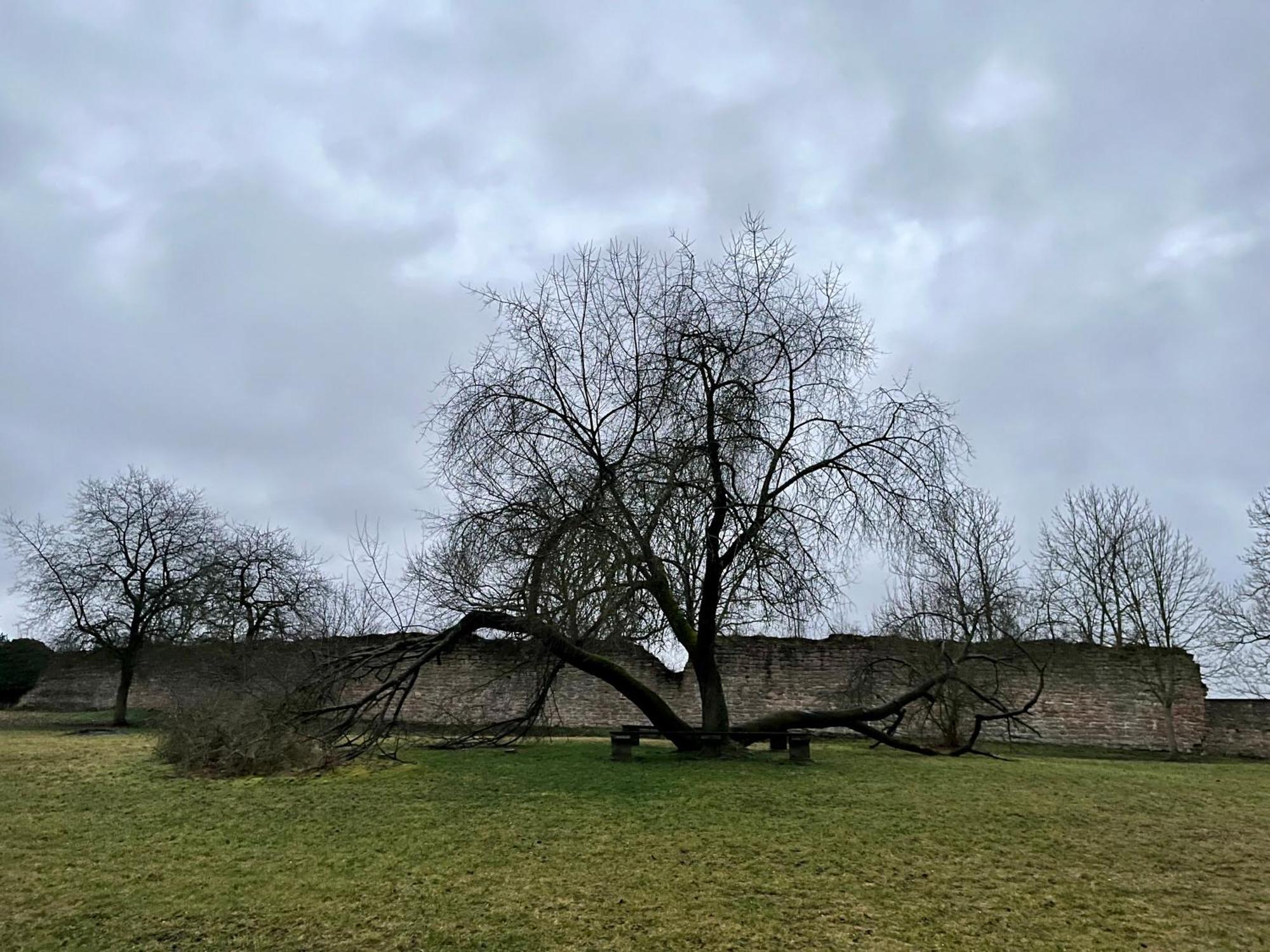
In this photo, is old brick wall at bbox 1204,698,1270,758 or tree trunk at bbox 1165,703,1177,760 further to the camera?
old brick wall at bbox 1204,698,1270,758

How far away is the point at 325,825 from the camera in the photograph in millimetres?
6422

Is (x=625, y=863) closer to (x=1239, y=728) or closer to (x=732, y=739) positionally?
(x=732, y=739)

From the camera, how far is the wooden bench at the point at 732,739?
34.7 ft

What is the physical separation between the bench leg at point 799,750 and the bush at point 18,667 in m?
24.0

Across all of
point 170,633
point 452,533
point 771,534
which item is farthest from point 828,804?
point 170,633

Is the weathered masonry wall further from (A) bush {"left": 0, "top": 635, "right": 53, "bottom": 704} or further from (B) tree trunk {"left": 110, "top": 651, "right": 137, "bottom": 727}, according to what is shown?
(A) bush {"left": 0, "top": 635, "right": 53, "bottom": 704}

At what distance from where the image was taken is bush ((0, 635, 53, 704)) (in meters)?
24.5

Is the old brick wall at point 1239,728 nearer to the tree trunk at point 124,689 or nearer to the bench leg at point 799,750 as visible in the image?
the bench leg at point 799,750

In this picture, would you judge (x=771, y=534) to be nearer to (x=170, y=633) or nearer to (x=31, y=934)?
(x=31, y=934)

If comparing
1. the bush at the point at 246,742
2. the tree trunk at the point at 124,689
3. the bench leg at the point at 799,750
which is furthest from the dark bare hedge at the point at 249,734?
the tree trunk at the point at 124,689

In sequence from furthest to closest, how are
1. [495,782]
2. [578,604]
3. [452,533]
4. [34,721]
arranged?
[34,721] < [452,533] < [578,604] < [495,782]

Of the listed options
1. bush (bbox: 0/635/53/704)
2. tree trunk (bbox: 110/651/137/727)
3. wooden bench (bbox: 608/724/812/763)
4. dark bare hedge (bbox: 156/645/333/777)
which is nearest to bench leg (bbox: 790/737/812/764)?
wooden bench (bbox: 608/724/812/763)

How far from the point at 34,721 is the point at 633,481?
1837cm

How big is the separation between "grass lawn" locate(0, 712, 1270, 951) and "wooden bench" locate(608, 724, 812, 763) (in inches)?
55.5
